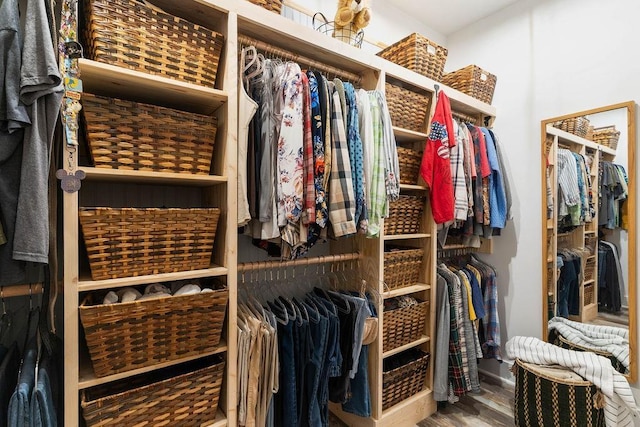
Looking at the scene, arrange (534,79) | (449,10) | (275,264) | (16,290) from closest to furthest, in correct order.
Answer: (16,290), (275,264), (534,79), (449,10)

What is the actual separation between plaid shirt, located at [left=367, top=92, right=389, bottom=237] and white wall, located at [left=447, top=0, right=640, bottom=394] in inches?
54.7

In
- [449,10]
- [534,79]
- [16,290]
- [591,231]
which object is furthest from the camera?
[449,10]

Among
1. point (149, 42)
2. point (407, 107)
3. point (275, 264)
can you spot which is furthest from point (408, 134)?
point (149, 42)

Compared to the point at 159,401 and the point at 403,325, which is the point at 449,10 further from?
the point at 159,401

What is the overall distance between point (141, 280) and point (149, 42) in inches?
33.1

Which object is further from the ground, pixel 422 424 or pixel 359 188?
pixel 359 188

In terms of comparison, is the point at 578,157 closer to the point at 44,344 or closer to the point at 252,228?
the point at 252,228

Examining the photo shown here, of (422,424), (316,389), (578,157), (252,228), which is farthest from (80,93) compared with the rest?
(578,157)

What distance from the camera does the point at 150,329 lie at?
43.4 inches

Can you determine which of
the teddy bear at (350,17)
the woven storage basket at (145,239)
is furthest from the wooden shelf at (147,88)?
the teddy bear at (350,17)

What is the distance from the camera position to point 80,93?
3.28 ft

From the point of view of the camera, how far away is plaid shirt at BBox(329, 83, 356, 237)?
1.34 meters

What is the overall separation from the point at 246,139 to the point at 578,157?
2.11 meters

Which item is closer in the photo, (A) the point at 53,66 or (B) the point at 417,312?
(A) the point at 53,66
